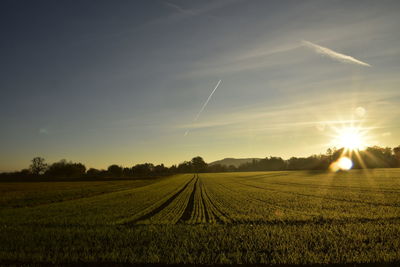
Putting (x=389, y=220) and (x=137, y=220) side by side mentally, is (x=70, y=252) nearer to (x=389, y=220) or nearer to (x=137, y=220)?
(x=137, y=220)

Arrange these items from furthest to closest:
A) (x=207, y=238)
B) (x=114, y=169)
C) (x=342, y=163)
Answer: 1. (x=114, y=169)
2. (x=342, y=163)
3. (x=207, y=238)

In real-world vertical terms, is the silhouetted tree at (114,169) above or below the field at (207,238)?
above

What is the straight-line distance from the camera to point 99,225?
1677 cm

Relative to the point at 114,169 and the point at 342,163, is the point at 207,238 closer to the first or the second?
the point at 342,163

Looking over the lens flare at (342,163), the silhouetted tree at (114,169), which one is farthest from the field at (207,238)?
the silhouetted tree at (114,169)

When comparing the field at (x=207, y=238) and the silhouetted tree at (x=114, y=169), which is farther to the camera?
the silhouetted tree at (x=114, y=169)

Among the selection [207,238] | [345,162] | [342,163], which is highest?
[345,162]

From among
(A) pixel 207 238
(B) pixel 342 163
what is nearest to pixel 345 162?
(B) pixel 342 163

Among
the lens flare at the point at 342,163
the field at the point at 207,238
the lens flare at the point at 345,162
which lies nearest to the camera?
the field at the point at 207,238

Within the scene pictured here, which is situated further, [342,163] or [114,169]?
[114,169]

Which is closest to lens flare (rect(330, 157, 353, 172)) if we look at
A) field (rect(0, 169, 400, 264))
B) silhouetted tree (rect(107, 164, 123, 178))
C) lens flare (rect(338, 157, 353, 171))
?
lens flare (rect(338, 157, 353, 171))

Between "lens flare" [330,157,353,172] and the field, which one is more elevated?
"lens flare" [330,157,353,172]

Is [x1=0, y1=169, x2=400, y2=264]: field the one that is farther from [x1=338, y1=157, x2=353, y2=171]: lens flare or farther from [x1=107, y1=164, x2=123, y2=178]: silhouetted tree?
[x1=107, y1=164, x2=123, y2=178]: silhouetted tree

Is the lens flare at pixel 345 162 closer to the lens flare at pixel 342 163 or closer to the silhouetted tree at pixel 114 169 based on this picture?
the lens flare at pixel 342 163
